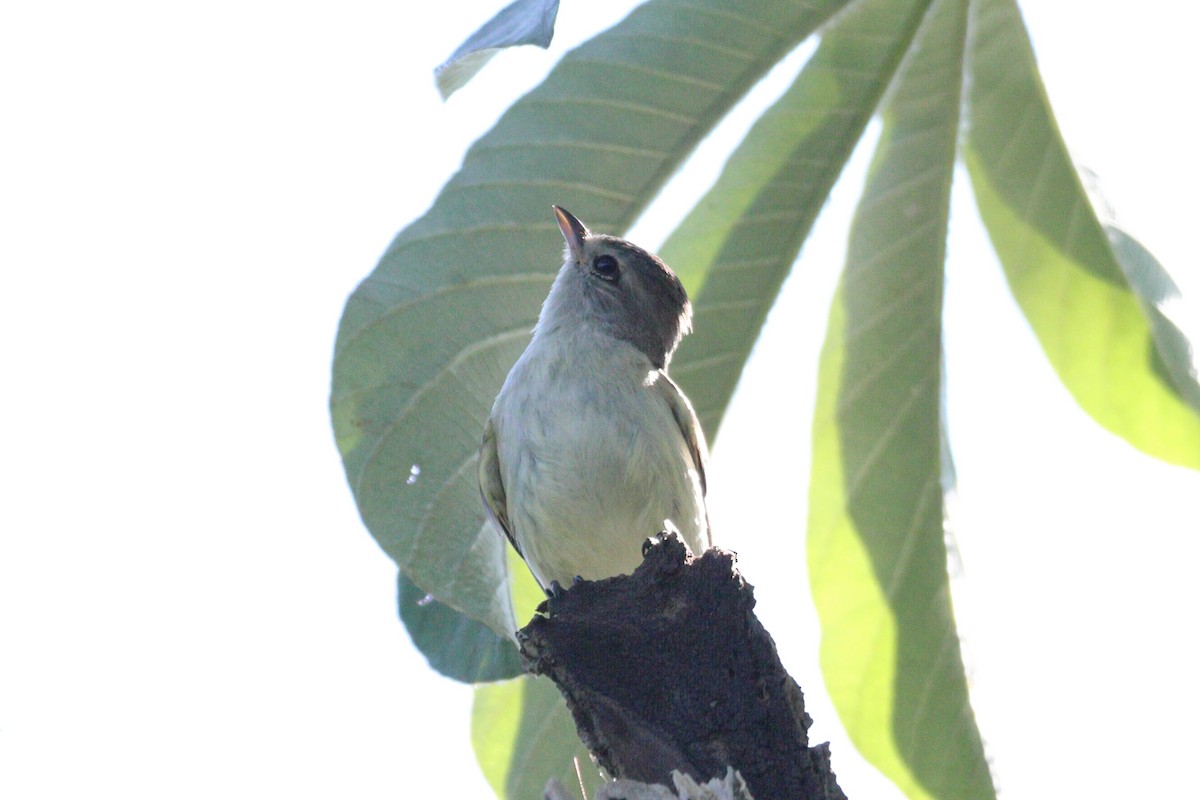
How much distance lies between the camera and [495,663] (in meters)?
3.98

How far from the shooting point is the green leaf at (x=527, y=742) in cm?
423

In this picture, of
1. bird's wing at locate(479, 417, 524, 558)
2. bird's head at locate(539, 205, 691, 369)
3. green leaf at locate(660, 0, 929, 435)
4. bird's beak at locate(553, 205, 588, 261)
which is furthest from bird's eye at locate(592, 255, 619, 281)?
bird's wing at locate(479, 417, 524, 558)

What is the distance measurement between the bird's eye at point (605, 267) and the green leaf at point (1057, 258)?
138cm

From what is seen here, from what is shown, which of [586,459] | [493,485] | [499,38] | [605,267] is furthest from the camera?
[605,267]

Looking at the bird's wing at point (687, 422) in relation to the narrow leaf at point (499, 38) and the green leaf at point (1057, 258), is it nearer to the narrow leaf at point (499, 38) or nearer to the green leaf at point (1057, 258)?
the green leaf at point (1057, 258)

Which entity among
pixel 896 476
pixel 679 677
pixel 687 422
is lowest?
pixel 679 677

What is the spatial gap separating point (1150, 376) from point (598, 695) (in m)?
2.29

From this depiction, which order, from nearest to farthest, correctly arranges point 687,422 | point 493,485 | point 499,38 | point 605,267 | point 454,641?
point 499,38, point 454,641, point 687,422, point 493,485, point 605,267

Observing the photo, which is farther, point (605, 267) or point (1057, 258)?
point (605, 267)

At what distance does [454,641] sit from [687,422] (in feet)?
3.19

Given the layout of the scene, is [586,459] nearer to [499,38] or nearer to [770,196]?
[770,196]

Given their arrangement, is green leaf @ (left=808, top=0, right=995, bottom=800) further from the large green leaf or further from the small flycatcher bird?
the large green leaf

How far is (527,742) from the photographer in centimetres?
426

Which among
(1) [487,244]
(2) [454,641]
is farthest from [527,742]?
(1) [487,244]
